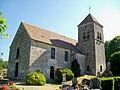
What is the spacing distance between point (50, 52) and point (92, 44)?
10.6 m

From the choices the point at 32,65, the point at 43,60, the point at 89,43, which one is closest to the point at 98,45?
the point at 89,43

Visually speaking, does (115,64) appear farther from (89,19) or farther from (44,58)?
(89,19)

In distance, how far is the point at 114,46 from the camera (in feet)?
149

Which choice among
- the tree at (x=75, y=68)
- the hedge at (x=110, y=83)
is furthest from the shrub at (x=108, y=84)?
the tree at (x=75, y=68)

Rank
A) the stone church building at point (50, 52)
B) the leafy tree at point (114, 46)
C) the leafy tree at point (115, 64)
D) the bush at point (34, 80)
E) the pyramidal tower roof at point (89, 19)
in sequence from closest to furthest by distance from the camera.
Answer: the bush at point (34, 80) → the leafy tree at point (115, 64) → the stone church building at point (50, 52) → the pyramidal tower roof at point (89, 19) → the leafy tree at point (114, 46)

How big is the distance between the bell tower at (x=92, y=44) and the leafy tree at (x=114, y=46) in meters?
10.1

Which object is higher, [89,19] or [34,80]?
[89,19]

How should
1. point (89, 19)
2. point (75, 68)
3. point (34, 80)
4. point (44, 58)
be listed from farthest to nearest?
point (89, 19), point (75, 68), point (44, 58), point (34, 80)

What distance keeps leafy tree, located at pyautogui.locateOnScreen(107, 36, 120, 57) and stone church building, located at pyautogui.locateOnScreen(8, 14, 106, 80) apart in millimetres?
10138

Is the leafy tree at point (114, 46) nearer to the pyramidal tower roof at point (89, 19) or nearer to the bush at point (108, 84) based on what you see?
the pyramidal tower roof at point (89, 19)

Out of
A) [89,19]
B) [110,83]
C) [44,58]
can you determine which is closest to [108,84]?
[110,83]

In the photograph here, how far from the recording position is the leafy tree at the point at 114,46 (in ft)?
147

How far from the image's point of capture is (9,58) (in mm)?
29078

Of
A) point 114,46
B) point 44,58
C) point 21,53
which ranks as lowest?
point 44,58
